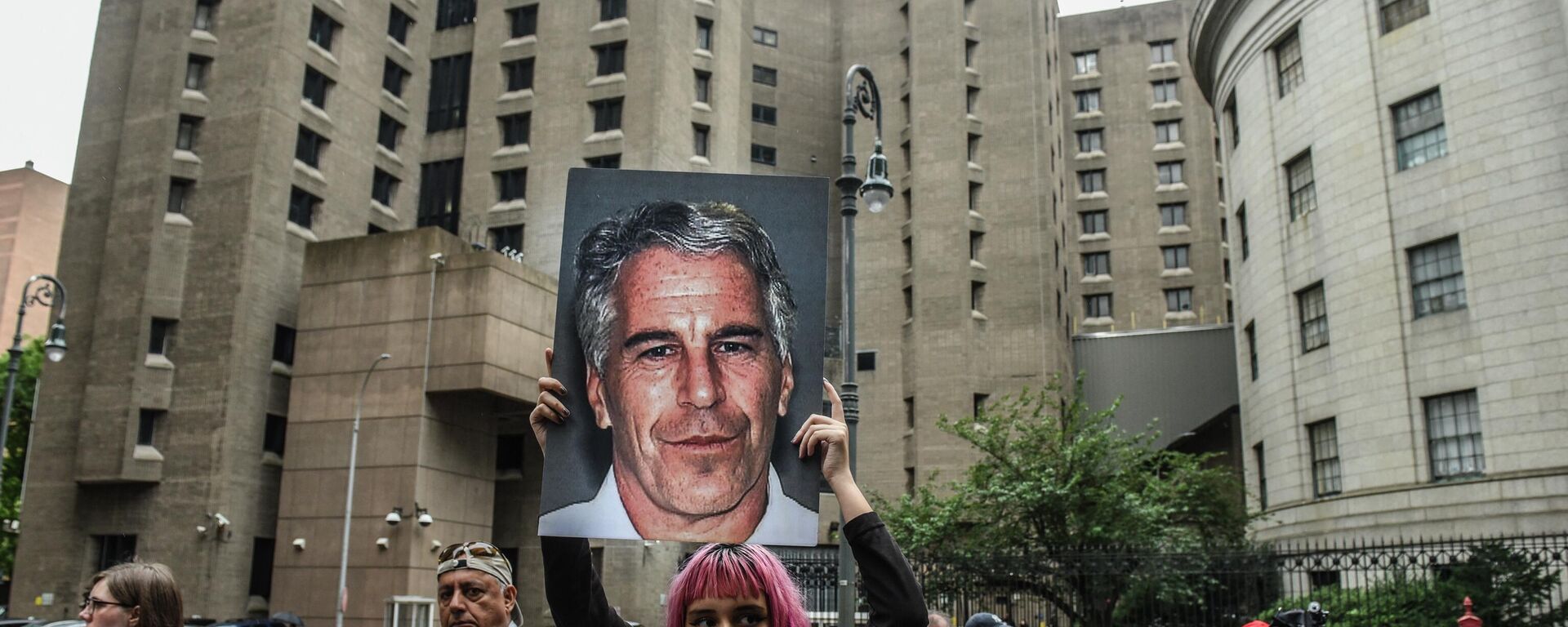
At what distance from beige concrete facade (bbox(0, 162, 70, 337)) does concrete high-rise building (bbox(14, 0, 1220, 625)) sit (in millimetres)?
33886

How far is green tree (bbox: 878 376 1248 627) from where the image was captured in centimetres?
2692

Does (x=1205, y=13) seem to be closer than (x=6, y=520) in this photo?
Yes

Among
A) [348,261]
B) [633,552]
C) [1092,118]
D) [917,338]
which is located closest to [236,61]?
[348,261]

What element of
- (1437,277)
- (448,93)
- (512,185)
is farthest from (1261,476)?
(448,93)

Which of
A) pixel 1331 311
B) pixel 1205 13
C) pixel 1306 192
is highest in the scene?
pixel 1205 13

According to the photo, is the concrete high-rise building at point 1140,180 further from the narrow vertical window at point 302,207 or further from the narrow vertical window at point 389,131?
the narrow vertical window at point 302,207

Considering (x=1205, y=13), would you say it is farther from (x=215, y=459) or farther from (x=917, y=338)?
(x=215, y=459)

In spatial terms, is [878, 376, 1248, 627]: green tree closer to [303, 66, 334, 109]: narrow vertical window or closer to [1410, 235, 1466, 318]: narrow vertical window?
[1410, 235, 1466, 318]: narrow vertical window

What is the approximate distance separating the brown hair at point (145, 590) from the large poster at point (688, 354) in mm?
2033

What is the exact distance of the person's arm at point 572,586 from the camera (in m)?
4.43

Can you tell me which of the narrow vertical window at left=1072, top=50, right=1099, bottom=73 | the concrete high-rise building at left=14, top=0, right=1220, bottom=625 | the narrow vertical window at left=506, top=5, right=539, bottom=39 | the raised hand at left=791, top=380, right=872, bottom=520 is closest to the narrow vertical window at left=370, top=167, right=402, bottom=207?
the concrete high-rise building at left=14, top=0, right=1220, bottom=625

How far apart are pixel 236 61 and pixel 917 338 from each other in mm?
32347

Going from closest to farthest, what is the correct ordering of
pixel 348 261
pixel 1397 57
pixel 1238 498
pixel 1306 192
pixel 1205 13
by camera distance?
pixel 1397 57
pixel 1306 192
pixel 1205 13
pixel 1238 498
pixel 348 261

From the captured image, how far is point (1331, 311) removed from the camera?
31.6 m
